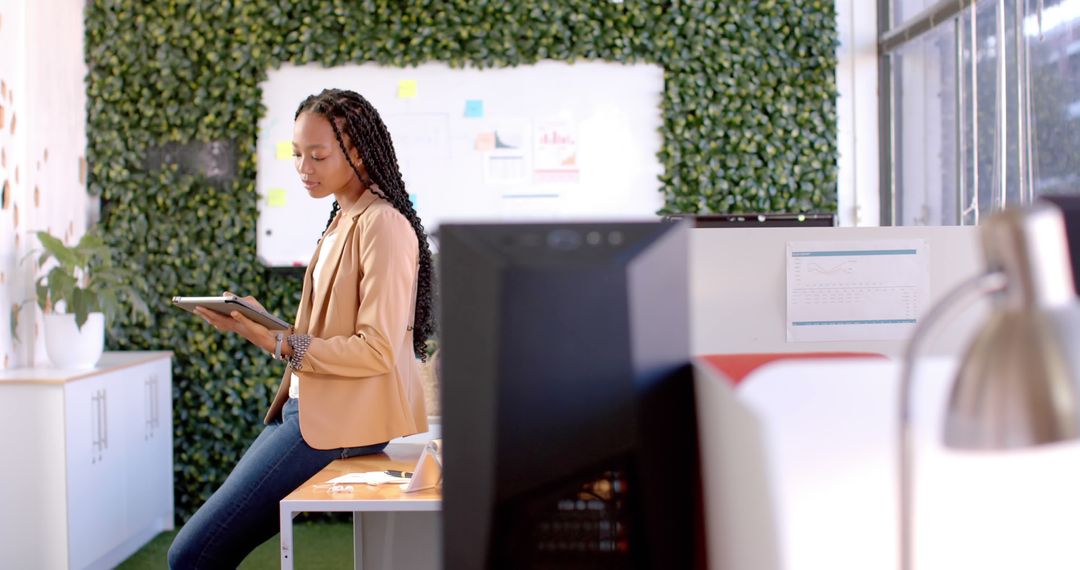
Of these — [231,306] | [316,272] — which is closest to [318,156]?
[316,272]

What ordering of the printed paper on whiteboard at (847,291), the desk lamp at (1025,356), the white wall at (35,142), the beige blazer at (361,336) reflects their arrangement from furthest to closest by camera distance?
the white wall at (35,142) → the beige blazer at (361,336) → the printed paper on whiteboard at (847,291) → the desk lamp at (1025,356)

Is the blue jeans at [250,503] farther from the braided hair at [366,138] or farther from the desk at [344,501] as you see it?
the braided hair at [366,138]

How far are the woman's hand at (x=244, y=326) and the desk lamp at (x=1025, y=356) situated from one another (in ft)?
6.10

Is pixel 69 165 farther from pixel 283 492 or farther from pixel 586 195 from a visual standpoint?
pixel 283 492

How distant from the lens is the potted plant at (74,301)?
12.5 feet

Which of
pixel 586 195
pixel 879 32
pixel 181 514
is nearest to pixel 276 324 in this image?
pixel 586 195

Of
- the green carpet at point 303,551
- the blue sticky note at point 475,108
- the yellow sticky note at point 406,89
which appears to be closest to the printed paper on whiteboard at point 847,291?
the green carpet at point 303,551

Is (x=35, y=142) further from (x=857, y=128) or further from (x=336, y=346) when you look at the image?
(x=857, y=128)

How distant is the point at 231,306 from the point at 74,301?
183cm

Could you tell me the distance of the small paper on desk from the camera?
216 centimetres

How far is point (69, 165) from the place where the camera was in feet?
14.5

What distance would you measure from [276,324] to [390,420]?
1.21ft

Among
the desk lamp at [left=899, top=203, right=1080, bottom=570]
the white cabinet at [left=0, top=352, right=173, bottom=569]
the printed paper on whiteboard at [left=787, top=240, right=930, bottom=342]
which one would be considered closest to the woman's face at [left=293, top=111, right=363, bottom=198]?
the printed paper on whiteboard at [left=787, top=240, right=930, bottom=342]

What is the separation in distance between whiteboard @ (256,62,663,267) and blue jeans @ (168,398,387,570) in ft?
7.56
